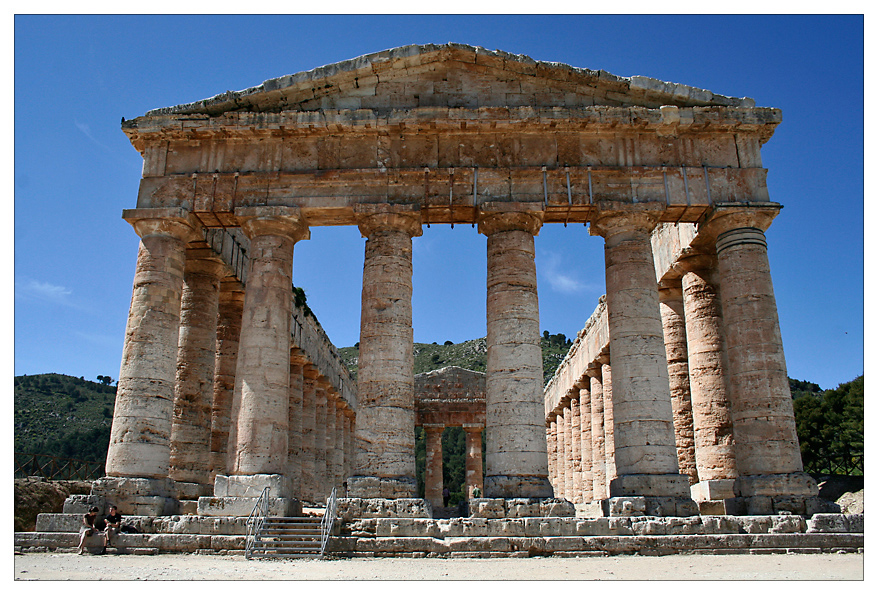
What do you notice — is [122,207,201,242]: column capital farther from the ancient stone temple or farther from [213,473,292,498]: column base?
[213,473,292,498]: column base

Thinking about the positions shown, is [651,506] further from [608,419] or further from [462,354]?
[462,354]

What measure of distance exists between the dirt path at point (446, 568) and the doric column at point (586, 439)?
14.4 m

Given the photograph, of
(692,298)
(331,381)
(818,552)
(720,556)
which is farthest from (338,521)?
(331,381)

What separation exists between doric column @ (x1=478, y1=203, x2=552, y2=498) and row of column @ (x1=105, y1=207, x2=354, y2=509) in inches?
193

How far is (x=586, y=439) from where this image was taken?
93.1 feet

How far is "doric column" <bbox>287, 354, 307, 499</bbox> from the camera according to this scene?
2480 centimetres

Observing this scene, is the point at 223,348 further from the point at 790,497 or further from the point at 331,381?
the point at 790,497

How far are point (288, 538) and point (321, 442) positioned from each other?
52.7ft

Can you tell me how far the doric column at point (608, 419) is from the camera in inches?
902

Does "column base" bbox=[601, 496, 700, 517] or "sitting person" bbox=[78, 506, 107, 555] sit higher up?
"column base" bbox=[601, 496, 700, 517]

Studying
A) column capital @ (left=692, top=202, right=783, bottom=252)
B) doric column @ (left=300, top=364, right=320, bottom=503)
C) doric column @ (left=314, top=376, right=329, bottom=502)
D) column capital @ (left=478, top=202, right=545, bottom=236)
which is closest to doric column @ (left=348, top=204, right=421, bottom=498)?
column capital @ (left=478, top=202, right=545, bottom=236)

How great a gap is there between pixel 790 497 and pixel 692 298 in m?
6.34

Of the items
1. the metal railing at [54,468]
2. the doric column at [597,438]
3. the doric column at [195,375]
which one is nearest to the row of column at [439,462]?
the doric column at [597,438]

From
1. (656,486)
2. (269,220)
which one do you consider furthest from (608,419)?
(269,220)
